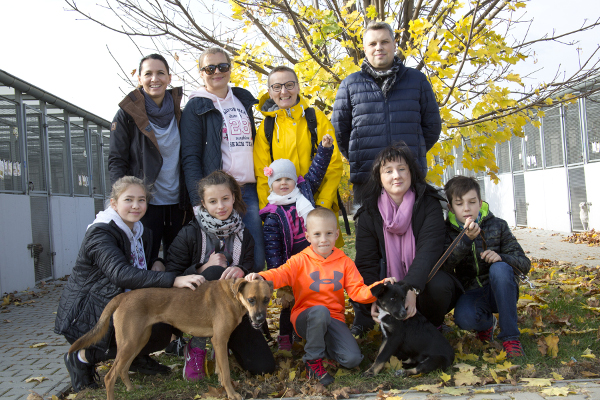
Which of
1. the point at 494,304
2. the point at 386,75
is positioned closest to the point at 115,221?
the point at 386,75

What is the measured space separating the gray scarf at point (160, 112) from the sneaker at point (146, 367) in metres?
1.99

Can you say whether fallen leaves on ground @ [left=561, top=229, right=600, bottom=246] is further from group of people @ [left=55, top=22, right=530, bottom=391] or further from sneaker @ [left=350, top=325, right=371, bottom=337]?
sneaker @ [left=350, top=325, right=371, bottom=337]

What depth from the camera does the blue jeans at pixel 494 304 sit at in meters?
3.43

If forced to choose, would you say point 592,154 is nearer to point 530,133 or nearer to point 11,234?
point 530,133

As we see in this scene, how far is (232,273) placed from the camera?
3.50 m

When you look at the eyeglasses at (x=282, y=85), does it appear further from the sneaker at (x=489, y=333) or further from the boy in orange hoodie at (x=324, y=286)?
the sneaker at (x=489, y=333)

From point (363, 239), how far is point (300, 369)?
1.12 meters

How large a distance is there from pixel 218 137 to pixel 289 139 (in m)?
0.64

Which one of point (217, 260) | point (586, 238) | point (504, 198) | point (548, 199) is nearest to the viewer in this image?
point (217, 260)

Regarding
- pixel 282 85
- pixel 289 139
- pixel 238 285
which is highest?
pixel 282 85

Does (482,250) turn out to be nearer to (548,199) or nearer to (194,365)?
(194,365)

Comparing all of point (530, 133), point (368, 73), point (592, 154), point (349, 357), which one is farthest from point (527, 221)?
A: point (349, 357)

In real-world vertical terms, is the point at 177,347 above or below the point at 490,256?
below

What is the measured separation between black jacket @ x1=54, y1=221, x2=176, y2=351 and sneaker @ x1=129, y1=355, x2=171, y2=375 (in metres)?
0.40
